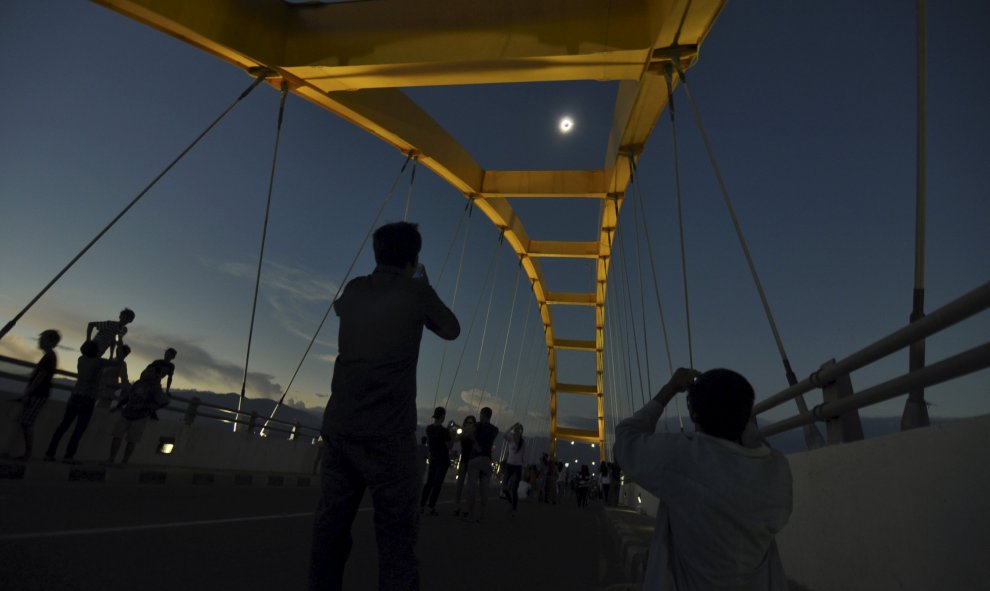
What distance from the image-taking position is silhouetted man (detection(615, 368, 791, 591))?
161 centimetres

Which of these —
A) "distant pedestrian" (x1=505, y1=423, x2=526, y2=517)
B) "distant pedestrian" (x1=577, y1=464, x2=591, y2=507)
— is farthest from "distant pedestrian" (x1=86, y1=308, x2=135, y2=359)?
"distant pedestrian" (x1=577, y1=464, x2=591, y2=507)

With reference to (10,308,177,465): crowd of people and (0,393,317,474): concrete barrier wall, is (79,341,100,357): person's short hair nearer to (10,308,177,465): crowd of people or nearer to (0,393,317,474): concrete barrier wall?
(10,308,177,465): crowd of people

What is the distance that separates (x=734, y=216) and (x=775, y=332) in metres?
1.91

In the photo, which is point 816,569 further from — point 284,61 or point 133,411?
point 284,61

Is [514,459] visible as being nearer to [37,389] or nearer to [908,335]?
[37,389]

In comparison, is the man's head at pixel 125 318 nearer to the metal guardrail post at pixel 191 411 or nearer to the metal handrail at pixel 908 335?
the metal guardrail post at pixel 191 411

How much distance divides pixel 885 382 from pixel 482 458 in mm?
7117

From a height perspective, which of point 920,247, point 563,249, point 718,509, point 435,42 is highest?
point 563,249

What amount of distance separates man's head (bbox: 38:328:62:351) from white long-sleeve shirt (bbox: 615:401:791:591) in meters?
8.01

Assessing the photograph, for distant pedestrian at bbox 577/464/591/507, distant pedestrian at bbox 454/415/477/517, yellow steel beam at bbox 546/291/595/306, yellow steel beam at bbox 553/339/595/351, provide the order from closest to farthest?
distant pedestrian at bbox 454/415/477/517 → distant pedestrian at bbox 577/464/591/507 → yellow steel beam at bbox 546/291/595/306 → yellow steel beam at bbox 553/339/595/351

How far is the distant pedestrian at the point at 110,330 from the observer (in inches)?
321

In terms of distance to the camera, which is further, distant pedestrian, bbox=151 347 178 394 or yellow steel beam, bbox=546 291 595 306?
yellow steel beam, bbox=546 291 595 306

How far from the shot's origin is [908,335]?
2.34m

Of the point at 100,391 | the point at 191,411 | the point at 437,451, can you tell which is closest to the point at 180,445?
the point at 191,411
